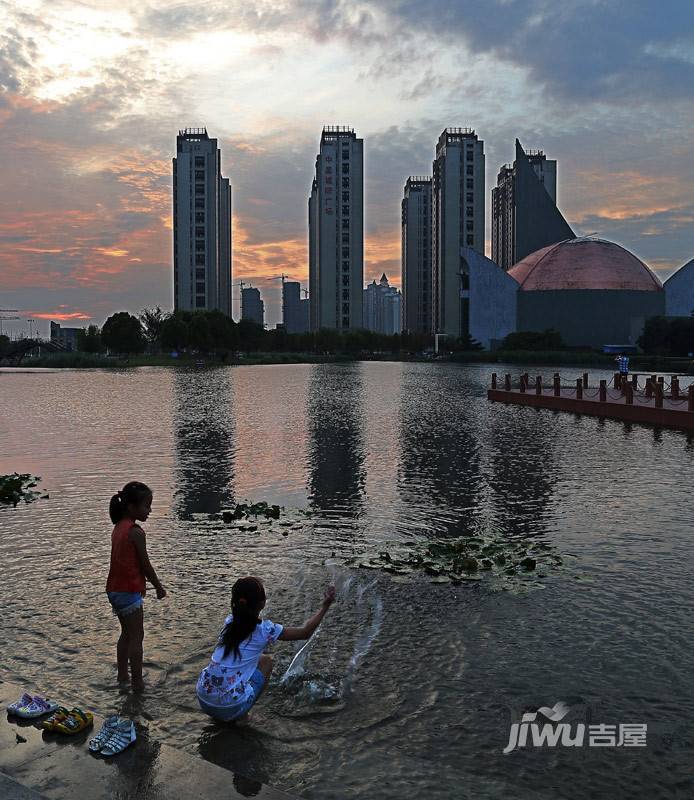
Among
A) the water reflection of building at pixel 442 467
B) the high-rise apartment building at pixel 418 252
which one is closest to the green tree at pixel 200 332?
the water reflection of building at pixel 442 467

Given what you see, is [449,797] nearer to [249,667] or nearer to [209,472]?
[249,667]

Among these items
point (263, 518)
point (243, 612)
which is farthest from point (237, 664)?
point (263, 518)

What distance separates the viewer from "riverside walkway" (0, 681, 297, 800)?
11.3ft

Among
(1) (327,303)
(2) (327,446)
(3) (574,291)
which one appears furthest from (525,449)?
(1) (327,303)

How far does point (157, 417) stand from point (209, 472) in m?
9.72

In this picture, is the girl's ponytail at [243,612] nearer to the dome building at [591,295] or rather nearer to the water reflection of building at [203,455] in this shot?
the water reflection of building at [203,455]

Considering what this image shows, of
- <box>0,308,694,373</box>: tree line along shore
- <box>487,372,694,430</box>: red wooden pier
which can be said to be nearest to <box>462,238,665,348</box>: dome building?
<box>0,308,694,373</box>: tree line along shore

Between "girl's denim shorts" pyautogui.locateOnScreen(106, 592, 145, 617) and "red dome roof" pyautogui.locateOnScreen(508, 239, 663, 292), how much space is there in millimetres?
102724

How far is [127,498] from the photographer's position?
4746 mm

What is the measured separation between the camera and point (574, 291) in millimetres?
101312

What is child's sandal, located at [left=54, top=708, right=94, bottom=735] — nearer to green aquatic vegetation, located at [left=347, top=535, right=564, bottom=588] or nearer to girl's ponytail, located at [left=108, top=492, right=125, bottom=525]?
girl's ponytail, located at [left=108, top=492, right=125, bottom=525]

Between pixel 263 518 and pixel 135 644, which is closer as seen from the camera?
pixel 135 644

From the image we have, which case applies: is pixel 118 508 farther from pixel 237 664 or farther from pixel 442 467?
pixel 442 467

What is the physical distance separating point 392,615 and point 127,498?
2.54 metres
